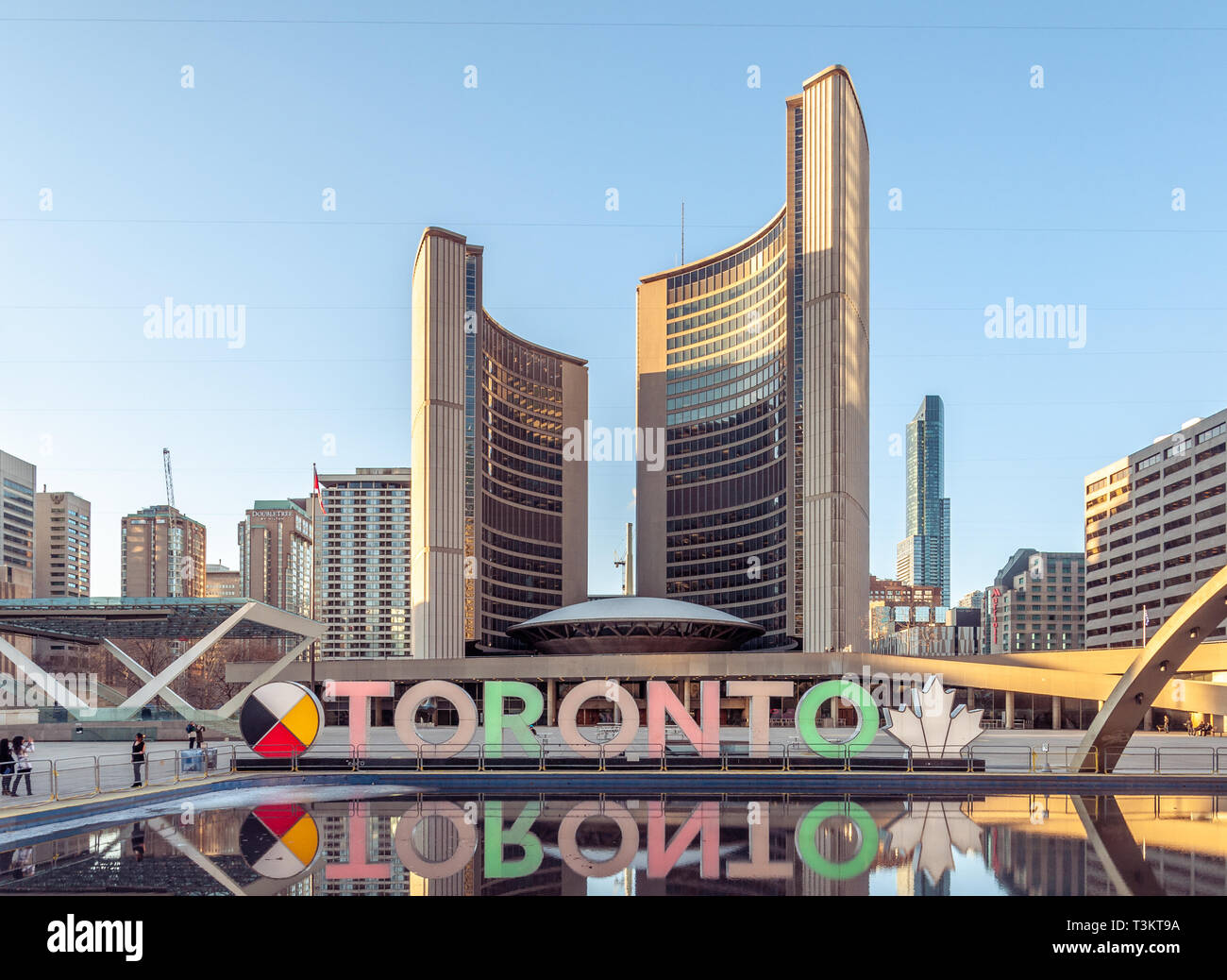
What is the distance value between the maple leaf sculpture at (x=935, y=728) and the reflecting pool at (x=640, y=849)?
5.40 meters

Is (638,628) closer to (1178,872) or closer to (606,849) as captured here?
(606,849)

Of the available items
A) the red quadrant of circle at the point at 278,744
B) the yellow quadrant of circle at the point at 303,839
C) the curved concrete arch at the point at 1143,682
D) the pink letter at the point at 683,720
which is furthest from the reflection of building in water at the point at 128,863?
the curved concrete arch at the point at 1143,682

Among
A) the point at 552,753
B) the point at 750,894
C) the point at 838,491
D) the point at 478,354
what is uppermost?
the point at 478,354

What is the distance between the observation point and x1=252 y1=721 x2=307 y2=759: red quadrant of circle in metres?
33.6

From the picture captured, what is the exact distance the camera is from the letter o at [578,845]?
17.8m

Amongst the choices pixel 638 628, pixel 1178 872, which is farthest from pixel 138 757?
pixel 638 628

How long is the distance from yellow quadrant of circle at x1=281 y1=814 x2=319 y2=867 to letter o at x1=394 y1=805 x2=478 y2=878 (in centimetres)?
182

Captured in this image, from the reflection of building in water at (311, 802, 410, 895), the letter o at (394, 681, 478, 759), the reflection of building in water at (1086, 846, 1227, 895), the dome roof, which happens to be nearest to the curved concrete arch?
A: the reflection of building in water at (1086, 846, 1227, 895)

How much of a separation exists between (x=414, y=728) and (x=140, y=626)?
2951 cm

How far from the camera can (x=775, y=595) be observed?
414ft

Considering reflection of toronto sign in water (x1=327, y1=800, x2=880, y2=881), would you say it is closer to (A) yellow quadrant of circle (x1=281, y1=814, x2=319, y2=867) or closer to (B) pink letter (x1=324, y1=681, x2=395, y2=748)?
(A) yellow quadrant of circle (x1=281, y1=814, x2=319, y2=867)
